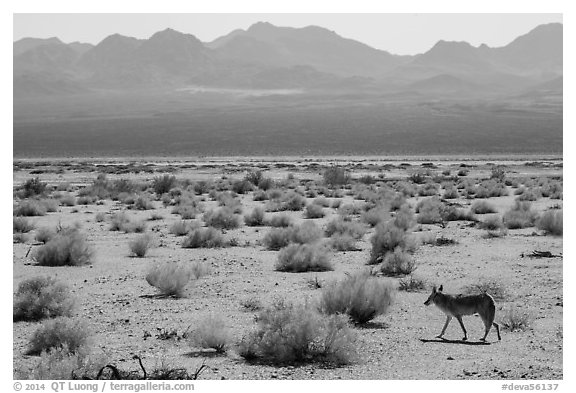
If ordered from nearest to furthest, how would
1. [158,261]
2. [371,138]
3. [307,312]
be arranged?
[307,312] < [158,261] < [371,138]

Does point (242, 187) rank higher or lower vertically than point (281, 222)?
higher

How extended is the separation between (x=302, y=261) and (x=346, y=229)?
539cm

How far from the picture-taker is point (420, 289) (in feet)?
46.4

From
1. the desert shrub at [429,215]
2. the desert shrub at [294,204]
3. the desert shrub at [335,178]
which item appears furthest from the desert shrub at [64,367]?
the desert shrub at [335,178]

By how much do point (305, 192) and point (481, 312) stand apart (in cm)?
2649

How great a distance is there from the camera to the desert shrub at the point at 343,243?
19344 mm

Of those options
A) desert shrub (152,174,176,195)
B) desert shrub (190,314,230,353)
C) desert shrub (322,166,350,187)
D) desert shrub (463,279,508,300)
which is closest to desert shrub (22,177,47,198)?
desert shrub (152,174,176,195)

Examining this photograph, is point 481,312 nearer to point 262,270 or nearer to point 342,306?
point 342,306

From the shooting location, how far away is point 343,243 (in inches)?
762

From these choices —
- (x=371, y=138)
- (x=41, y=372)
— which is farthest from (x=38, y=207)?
(x=371, y=138)

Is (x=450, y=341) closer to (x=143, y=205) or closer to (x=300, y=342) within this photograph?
(x=300, y=342)

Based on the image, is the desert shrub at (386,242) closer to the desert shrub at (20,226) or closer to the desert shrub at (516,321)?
the desert shrub at (516,321)

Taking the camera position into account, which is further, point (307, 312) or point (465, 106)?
point (465, 106)

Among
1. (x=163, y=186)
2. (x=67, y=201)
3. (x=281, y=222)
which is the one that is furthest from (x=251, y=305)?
(x=163, y=186)
